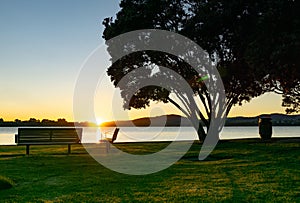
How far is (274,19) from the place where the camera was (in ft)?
50.3

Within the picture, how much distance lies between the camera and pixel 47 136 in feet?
52.0

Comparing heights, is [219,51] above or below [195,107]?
above

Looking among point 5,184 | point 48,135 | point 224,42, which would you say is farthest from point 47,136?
point 224,42

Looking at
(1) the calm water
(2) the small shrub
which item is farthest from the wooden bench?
(2) the small shrub

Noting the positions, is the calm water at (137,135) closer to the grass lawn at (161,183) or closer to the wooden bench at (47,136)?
the wooden bench at (47,136)

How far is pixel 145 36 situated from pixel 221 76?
4.72m

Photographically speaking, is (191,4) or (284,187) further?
(191,4)

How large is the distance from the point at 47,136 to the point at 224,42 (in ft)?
35.1

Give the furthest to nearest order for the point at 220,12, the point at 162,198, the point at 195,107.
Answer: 1. the point at 195,107
2. the point at 220,12
3. the point at 162,198

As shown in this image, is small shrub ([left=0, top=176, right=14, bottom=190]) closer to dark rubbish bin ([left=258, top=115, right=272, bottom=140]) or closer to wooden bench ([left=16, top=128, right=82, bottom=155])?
wooden bench ([left=16, top=128, right=82, bottom=155])

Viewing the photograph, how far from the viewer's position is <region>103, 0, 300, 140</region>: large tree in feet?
50.4

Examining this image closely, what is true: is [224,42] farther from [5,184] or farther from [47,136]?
[5,184]

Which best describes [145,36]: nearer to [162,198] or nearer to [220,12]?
[220,12]

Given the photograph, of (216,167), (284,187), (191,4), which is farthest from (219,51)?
(284,187)
